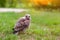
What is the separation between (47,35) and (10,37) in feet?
5.14

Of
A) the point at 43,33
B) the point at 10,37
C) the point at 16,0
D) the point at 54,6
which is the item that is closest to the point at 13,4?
the point at 16,0

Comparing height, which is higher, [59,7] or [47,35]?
[47,35]

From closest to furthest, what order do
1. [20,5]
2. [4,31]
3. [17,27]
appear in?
[17,27] → [4,31] → [20,5]

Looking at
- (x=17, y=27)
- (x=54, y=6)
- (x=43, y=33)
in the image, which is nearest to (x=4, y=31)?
(x=17, y=27)

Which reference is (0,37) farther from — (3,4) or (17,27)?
(3,4)

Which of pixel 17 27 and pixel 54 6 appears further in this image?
pixel 54 6

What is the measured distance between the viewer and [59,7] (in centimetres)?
2052

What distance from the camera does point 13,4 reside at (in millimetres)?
21000

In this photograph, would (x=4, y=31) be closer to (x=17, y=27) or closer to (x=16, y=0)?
(x=17, y=27)

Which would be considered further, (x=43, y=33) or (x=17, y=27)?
(x=43, y=33)

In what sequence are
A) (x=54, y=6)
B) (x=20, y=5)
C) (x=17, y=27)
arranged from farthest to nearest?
(x=20, y=5) < (x=54, y=6) < (x=17, y=27)

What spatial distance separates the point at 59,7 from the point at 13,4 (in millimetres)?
3794

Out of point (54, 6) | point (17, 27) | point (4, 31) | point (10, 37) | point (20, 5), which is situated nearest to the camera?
point (10, 37)

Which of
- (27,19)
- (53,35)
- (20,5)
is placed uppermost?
(27,19)
